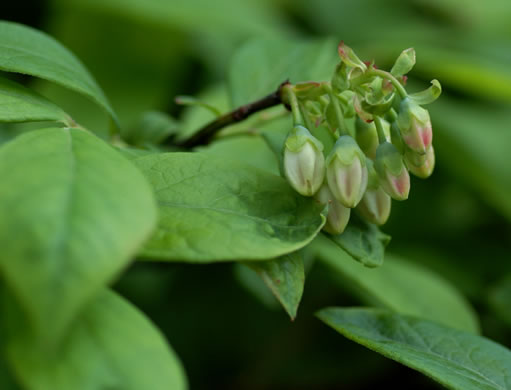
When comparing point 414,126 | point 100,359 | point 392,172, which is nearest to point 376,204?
point 392,172


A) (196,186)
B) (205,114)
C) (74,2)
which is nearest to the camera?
(196,186)

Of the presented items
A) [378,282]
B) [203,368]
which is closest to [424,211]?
[378,282]

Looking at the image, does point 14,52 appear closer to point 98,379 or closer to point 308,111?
point 308,111

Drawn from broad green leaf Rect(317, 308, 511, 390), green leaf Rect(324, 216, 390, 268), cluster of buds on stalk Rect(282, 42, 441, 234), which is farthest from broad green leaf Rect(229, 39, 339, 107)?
broad green leaf Rect(317, 308, 511, 390)

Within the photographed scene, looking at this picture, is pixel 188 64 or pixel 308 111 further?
pixel 188 64

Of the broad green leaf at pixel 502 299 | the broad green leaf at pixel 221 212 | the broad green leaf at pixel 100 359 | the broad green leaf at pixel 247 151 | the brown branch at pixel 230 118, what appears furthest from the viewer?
the broad green leaf at pixel 502 299

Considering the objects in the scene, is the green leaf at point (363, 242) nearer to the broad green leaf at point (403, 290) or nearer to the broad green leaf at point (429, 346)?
the broad green leaf at point (429, 346)

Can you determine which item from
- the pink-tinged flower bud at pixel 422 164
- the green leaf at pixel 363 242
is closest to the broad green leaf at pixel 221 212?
Answer: the green leaf at pixel 363 242

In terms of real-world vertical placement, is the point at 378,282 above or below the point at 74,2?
below
